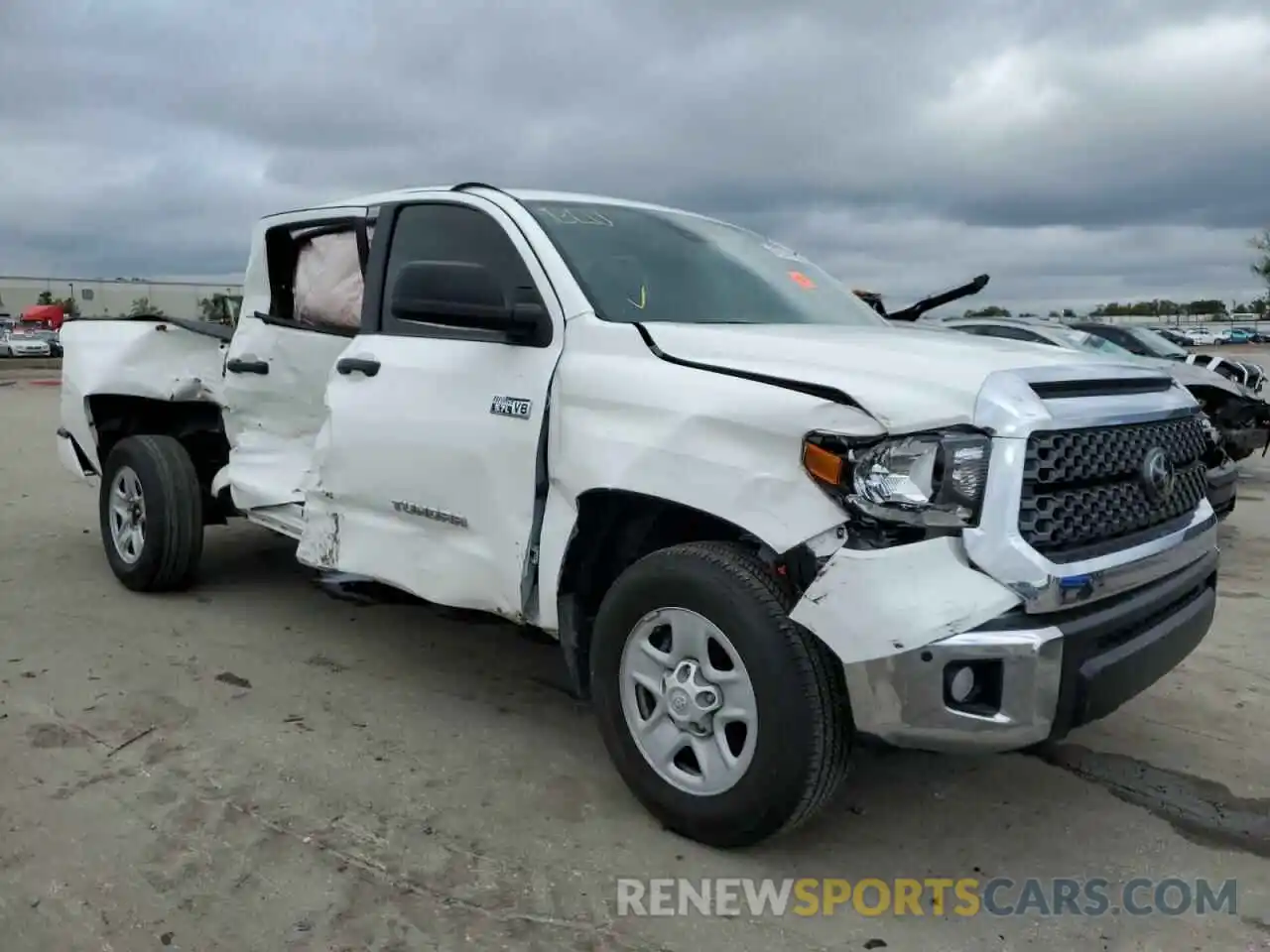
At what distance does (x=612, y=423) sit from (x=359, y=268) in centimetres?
210

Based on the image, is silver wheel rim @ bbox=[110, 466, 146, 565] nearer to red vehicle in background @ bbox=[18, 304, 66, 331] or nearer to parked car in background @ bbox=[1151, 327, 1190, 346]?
parked car in background @ bbox=[1151, 327, 1190, 346]

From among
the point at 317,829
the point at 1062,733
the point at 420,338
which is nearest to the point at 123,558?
the point at 420,338

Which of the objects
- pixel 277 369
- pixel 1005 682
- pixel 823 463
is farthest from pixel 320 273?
pixel 1005 682

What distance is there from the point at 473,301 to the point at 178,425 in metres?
3.08

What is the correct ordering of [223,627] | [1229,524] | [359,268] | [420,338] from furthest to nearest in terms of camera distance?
[1229,524], [223,627], [359,268], [420,338]

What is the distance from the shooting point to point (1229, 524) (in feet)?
26.4

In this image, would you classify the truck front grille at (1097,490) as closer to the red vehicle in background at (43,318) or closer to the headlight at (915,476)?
the headlight at (915,476)

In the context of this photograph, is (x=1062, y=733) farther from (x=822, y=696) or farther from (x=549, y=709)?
(x=549, y=709)

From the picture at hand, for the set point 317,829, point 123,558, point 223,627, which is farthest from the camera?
point 123,558

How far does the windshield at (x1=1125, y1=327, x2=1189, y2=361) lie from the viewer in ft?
36.6

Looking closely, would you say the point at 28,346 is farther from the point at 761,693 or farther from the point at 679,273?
the point at 761,693

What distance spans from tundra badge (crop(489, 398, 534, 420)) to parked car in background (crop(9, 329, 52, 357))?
131 feet

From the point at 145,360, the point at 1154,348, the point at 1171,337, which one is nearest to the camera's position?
the point at 145,360

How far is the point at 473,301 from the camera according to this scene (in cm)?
352
